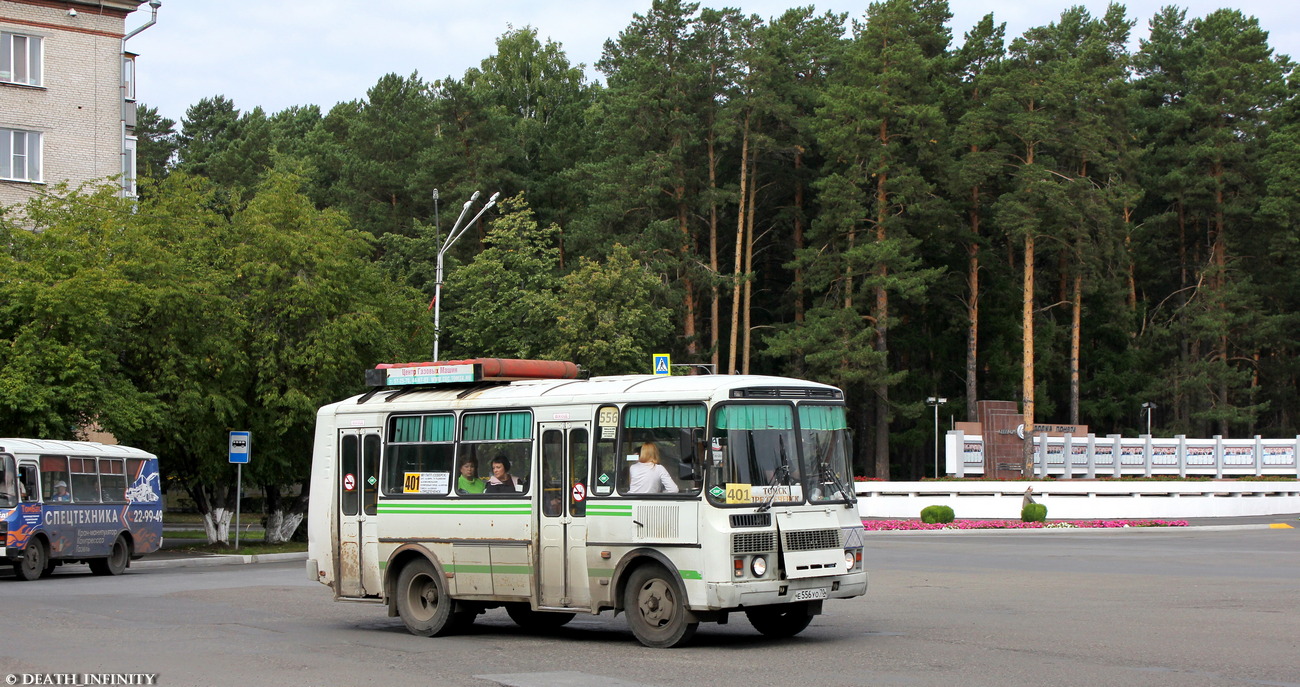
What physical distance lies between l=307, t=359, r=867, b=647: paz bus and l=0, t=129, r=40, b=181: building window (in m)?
33.0

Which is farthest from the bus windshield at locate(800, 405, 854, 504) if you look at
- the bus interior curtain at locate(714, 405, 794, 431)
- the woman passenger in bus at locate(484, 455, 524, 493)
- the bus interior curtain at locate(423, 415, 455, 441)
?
the bus interior curtain at locate(423, 415, 455, 441)

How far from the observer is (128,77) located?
47375 mm

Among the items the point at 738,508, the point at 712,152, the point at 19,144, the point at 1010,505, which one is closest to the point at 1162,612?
the point at 738,508

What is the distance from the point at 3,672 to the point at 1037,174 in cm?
5426

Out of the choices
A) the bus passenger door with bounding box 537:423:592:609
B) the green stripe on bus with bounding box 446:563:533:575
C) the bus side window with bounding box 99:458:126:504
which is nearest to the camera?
the bus passenger door with bounding box 537:423:592:609

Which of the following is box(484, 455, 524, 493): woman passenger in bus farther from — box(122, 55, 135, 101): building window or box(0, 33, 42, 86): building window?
box(122, 55, 135, 101): building window

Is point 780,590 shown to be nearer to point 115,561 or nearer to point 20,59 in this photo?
point 115,561

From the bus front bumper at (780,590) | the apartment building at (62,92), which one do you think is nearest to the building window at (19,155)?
the apartment building at (62,92)

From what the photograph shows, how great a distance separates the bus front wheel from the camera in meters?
15.2

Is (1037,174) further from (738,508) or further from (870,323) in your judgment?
(738,508)

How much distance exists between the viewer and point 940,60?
221 feet

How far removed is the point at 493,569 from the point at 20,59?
122 feet

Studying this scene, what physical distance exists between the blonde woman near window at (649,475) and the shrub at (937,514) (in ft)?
107

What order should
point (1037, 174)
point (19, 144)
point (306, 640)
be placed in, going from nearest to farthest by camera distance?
point (306, 640), point (19, 144), point (1037, 174)
